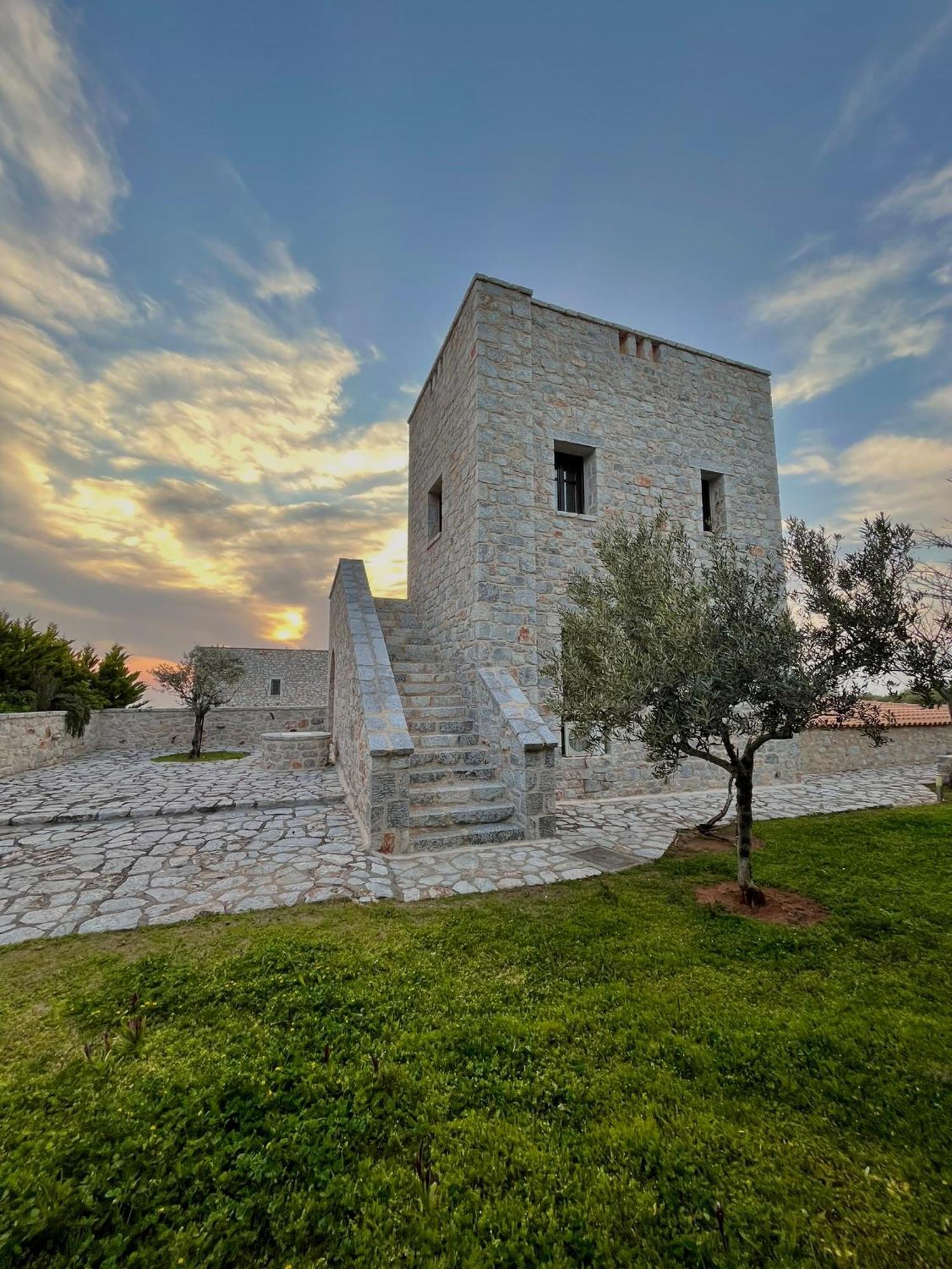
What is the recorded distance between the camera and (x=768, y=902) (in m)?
4.00

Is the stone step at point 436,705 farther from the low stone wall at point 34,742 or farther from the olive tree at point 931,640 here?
the low stone wall at point 34,742

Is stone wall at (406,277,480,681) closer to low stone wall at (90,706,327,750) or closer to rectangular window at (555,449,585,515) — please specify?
rectangular window at (555,449,585,515)

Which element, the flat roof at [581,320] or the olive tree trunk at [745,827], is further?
the flat roof at [581,320]

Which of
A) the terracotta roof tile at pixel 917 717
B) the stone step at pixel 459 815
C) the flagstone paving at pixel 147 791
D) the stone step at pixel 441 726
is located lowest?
the flagstone paving at pixel 147 791

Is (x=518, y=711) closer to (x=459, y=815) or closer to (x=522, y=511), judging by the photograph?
(x=459, y=815)

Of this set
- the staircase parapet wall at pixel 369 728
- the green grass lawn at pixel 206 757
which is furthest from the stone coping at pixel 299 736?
the green grass lawn at pixel 206 757

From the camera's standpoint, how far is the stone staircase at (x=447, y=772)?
5.55 meters

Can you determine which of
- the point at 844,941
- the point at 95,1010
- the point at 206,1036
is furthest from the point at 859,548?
the point at 95,1010

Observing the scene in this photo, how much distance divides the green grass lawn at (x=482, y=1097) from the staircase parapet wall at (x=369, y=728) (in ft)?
5.54

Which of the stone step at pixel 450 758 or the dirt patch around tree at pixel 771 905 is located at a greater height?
the stone step at pixel 450 758

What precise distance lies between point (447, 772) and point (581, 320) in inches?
340

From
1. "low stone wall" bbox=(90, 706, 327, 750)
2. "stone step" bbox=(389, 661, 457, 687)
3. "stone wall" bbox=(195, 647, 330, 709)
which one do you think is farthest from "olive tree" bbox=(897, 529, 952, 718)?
"stone wall" bbox=(195, 647, 330, 709)

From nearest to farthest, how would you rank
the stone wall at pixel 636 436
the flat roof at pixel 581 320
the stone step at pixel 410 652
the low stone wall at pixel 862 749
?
the flat roof at pixel 581 320 < the stone wall at pixel 636 436 < the stone step at pixel 410 652 < the low stone wall at pixel 862 749

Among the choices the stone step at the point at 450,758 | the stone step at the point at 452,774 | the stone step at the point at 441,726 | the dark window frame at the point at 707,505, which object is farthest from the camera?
the dark window frame at the point at 707,505
